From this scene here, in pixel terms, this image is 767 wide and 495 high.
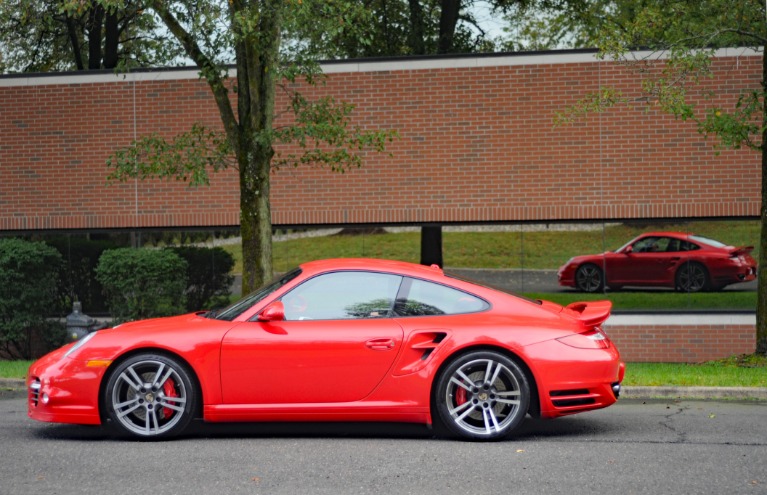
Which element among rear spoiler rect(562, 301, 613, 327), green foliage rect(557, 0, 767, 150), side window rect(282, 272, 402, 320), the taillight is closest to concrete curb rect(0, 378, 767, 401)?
rear spoiler rect(562, 301, 613, 327)

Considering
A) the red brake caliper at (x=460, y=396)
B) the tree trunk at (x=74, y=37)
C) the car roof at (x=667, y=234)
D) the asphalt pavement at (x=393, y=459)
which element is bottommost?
the asphalt pavement at (x=393, y=459)

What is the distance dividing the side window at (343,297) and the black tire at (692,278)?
35.0 ft

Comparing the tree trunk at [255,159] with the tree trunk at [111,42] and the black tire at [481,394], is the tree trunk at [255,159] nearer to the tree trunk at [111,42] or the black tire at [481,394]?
the black tire at [481,394]

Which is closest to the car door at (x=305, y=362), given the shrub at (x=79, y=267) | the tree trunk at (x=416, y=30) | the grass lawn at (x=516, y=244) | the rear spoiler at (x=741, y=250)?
the grass lawn at (x=516, y=244)

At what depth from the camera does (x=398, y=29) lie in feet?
92.6

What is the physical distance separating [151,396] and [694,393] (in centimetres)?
559

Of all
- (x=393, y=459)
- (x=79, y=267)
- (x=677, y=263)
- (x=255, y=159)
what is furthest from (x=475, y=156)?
(x=393, y=459)

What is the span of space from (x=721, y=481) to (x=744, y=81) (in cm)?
1238

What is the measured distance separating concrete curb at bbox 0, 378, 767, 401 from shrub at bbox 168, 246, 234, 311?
913 cm

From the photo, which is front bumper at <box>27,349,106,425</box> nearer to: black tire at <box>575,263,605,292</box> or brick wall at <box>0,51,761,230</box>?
brick wall at <box>0,51,761,230</box>

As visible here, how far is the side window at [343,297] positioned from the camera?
7816 millimetres

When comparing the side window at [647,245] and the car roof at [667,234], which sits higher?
the car roof at [667,234]

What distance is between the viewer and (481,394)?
7512 mm

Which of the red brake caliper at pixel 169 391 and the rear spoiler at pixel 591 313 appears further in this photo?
the rear spoiler at pixel 591 313
